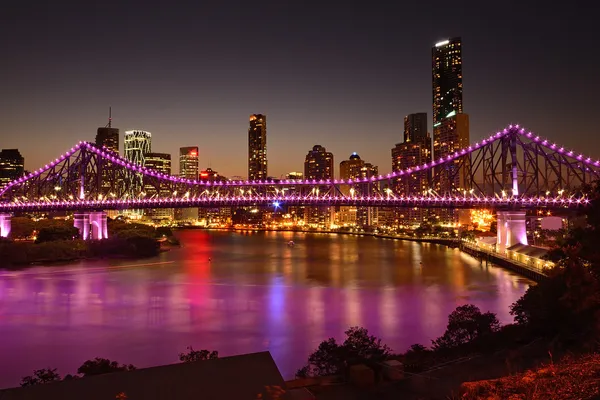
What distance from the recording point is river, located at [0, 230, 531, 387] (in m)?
20.0

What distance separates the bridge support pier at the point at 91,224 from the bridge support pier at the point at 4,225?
9.81m

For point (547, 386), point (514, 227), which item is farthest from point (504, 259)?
point (547, 386)

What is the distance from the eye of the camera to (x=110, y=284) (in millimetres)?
36750

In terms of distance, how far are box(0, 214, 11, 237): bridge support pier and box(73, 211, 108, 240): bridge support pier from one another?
9808 mm

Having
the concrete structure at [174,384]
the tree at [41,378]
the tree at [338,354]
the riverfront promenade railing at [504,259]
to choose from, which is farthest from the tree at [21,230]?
the concrete structure at [174,384]

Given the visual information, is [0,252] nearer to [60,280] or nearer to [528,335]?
[60,280]

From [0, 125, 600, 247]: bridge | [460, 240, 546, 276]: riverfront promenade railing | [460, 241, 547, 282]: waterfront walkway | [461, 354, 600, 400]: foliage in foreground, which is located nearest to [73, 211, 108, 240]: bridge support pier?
[0, 125, 600, 247]: bridge

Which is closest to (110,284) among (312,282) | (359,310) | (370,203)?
(312,282)

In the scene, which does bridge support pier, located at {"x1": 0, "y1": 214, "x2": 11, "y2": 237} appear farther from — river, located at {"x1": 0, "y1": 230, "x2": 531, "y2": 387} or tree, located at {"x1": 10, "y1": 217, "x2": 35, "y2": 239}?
river, located at {"x1": 0, "y1": 230, "x2": 531, "y2": 387}

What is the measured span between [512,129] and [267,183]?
29.0 metres

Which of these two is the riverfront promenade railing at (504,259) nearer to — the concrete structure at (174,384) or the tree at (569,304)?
the tree at (569,304)

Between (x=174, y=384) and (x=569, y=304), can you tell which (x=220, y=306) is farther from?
(x=174, y=384)

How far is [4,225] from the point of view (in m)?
64.1

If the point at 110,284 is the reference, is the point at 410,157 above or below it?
above
